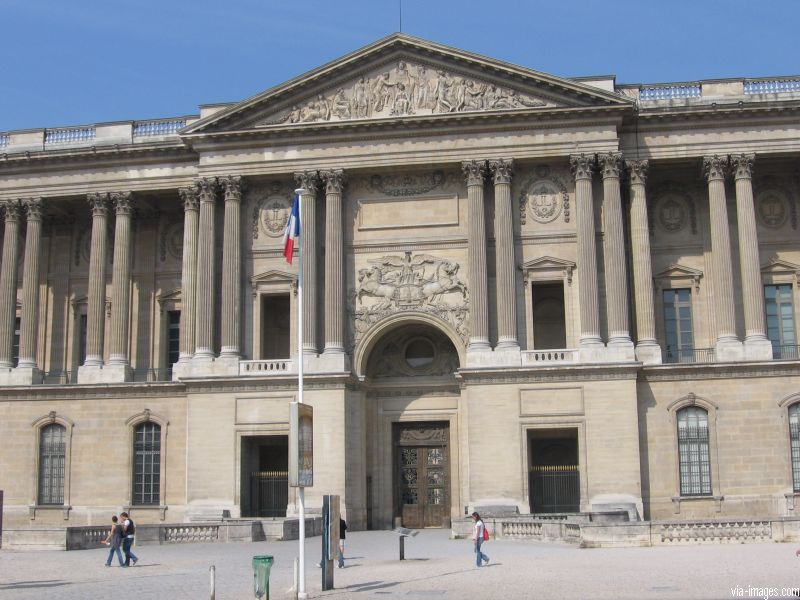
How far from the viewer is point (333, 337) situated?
1777 inches

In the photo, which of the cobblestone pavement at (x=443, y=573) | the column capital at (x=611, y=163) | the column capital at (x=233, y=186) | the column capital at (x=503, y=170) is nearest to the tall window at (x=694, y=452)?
the column capital at (x=611, y=163)

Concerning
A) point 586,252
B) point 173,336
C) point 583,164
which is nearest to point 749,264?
point 586,252

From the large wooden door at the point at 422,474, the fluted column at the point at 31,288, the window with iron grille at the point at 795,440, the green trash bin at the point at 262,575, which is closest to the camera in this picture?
the green trash bin at the point at 262,575

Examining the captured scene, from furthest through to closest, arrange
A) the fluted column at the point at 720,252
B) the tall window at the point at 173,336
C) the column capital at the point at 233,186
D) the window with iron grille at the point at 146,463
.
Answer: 1. the tall window at the point at 173,336
2. the window with iron grille at the point at 146,463
3. the column capital at the point at 233,186
4. the fluted column at the point at 720,252

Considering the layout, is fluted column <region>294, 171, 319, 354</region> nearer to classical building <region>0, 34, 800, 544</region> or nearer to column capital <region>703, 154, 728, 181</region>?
classical building <region>0, 34, 800, 544</region>

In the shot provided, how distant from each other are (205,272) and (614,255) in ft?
55.5

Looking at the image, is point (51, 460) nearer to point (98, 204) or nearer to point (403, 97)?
point (98, 204)

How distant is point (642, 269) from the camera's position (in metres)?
44.5

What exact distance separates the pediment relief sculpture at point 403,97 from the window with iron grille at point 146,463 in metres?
14.0

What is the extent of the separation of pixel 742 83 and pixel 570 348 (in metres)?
13.3

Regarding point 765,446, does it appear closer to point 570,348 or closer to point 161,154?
point 570,348

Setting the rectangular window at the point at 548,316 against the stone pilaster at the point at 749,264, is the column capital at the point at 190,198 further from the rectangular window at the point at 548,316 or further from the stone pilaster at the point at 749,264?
the stone pilaster at the point at 749,264

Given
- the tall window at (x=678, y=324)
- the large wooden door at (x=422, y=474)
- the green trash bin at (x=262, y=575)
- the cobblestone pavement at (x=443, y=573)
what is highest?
the tall window at (x=678, y=324)

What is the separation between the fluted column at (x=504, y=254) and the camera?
44.1 metres
